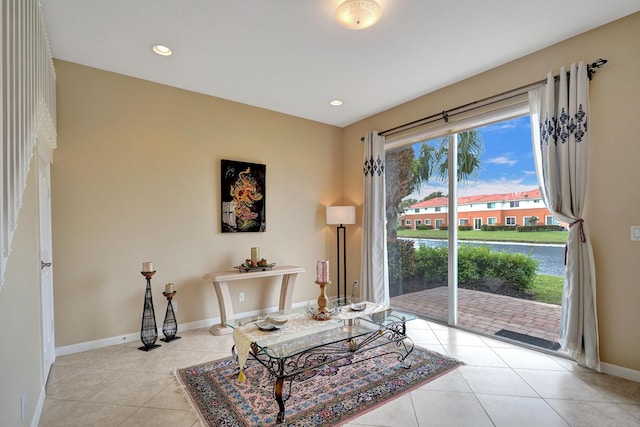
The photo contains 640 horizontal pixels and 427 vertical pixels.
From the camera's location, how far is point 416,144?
4.21 meters

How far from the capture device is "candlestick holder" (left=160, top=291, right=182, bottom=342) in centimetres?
334

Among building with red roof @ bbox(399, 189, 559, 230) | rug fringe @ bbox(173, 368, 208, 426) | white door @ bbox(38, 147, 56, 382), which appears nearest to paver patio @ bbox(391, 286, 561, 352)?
building with red roof @ bbox(399, 189, 559, 230)

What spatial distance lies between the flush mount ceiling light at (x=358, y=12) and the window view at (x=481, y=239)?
1.91 metres

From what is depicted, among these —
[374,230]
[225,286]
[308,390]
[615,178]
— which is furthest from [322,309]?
[615,178]

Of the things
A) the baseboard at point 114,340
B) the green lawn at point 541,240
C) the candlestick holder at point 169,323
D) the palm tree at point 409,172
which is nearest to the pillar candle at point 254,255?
the baseboard at point 114,340

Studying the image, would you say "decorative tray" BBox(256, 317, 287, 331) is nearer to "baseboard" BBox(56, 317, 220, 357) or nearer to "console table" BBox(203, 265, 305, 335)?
"console table" BBox(203, 265, 305, 335)

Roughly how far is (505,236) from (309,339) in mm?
2352

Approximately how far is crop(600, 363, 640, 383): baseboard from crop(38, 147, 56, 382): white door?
4411 millimetres

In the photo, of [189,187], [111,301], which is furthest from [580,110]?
[111,301]

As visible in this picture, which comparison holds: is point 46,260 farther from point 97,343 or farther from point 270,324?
point 270,324

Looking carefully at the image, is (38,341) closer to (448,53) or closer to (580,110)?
(448,53)

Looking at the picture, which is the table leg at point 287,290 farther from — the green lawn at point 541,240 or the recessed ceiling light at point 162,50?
the recessed ceiling light at point 162,50

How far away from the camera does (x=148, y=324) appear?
3186 mm

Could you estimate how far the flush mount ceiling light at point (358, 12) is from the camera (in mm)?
2201
